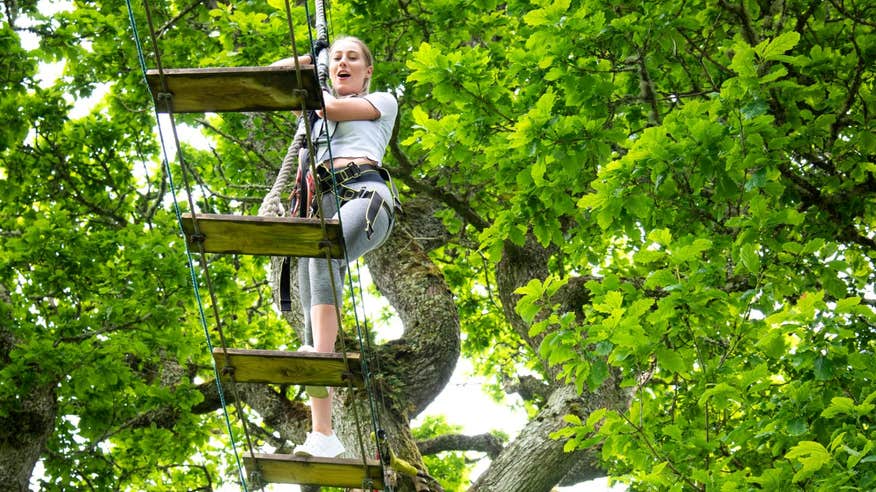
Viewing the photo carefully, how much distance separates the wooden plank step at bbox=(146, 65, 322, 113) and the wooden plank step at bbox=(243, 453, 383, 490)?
1489 millimetres

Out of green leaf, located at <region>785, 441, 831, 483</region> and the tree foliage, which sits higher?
the tree foliage

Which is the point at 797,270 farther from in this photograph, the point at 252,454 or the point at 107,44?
the point at 107,44

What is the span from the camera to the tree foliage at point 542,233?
192 inches

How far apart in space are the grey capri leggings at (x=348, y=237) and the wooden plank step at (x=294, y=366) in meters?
0.32

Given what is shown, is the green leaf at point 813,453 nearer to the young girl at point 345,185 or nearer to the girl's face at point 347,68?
the young girl at point 345,185

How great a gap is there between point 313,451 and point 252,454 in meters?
0.26

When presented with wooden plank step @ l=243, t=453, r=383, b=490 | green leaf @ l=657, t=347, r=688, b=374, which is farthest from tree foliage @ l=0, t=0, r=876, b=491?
wooden plank step @ l=243, t=453, r=383, b=490

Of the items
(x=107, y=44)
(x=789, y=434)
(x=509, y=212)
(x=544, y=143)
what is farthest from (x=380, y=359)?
(x=107, y=44)

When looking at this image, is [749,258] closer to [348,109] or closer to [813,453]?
[813,453]

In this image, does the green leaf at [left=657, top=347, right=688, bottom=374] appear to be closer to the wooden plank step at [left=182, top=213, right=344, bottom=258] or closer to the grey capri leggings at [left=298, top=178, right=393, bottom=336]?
the grey capri leggings at [left=298, top=178, right=393, bottom=336]

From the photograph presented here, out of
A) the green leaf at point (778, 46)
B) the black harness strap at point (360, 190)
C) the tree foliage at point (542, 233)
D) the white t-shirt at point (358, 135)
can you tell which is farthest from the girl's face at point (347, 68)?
the green leaf at point (778, 46)

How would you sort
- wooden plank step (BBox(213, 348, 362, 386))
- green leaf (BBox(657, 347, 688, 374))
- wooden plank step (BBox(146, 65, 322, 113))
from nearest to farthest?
1. wooden plank step (BBox(146, 65, 322, 113))
2. wooden plank step (BBox(213, 348, 362, 386))
3. green leaf (BBox(657, 347, 688, 374))

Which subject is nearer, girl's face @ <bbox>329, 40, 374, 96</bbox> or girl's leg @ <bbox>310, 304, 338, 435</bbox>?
girl's leg @ <bbox>310, 304, 338, 435</bbox>

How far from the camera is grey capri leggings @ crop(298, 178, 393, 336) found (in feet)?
13.6
